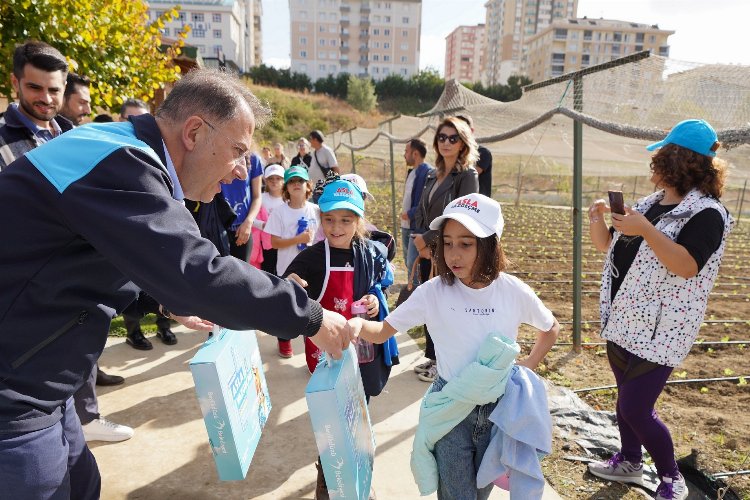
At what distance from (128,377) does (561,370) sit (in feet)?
12.1

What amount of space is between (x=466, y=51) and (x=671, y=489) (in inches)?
5632

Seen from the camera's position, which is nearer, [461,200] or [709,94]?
[461,200]

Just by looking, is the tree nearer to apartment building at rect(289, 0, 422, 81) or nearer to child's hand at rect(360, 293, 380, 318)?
child's hand at rect(360, 293, 380, 318)

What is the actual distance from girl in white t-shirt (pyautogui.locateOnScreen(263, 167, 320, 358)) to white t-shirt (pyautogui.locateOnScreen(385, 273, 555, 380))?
7.62 feet

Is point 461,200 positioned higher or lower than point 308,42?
lower

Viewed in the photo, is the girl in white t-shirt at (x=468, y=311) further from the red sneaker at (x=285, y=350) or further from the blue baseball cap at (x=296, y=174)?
the blue baseball cap at (x=296, y=174)

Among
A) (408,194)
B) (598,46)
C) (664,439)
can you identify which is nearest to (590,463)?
(664,439)

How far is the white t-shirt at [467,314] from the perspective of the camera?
216cm

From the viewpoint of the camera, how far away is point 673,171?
252cm

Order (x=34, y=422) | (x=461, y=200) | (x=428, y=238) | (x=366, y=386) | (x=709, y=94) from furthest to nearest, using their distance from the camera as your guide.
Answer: (x=428, y=238)
(x=709, y=94)
(x=366, y=386)
(x=461, y=200)
(x=34, y=422)

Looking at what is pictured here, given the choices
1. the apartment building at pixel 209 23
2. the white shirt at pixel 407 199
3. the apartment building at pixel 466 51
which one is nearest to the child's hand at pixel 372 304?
the white shirt at pixel 407 199

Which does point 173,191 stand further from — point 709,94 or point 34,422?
point 709,94

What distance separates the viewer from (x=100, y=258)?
1428 millimetres

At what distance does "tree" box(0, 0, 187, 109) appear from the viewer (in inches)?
162
